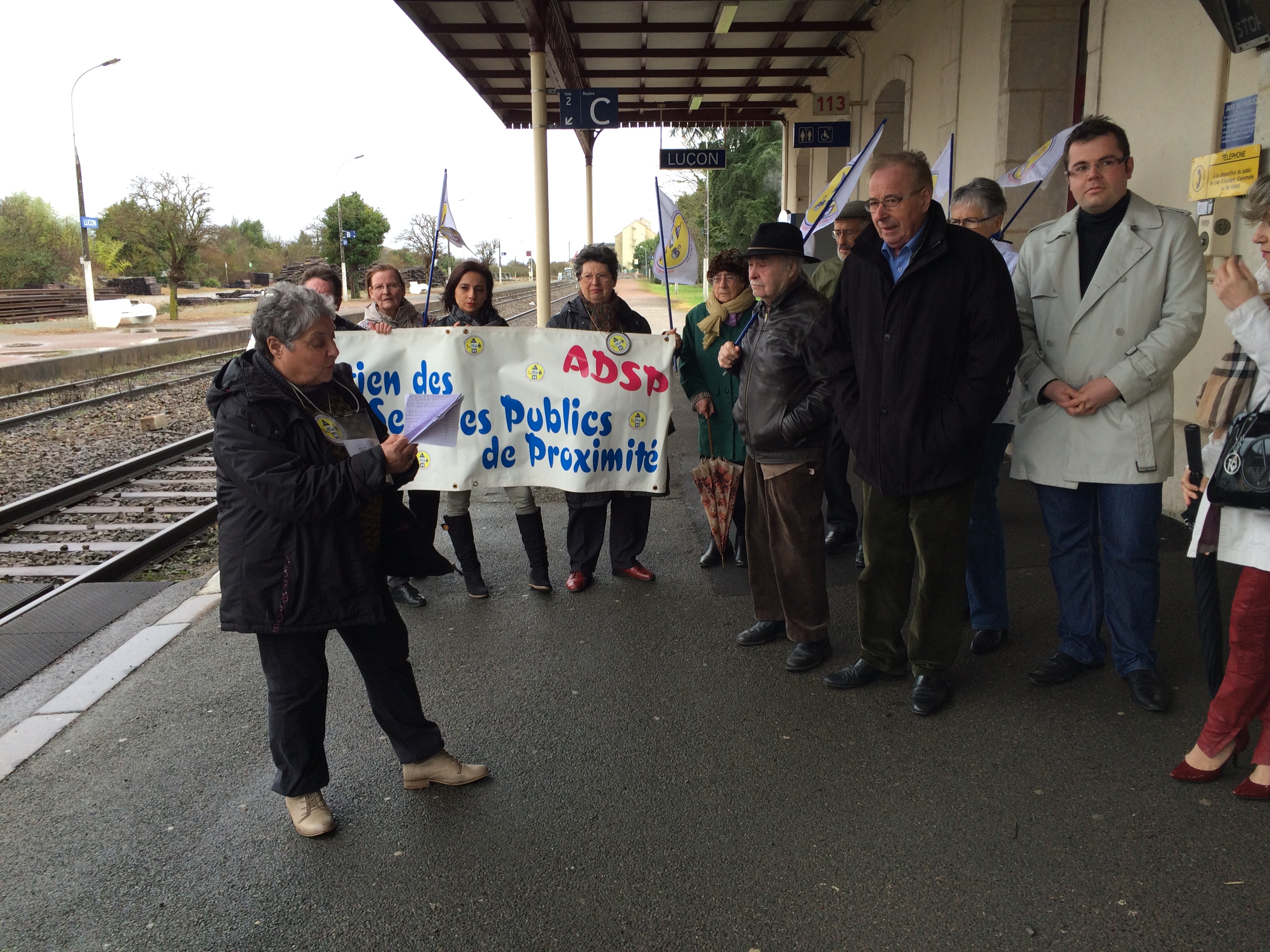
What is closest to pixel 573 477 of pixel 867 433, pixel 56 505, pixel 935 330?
pixel 867 433

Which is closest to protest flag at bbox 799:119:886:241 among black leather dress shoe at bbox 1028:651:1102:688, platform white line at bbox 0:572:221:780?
black leather dress shoe at bbox 1028:651:1102:688

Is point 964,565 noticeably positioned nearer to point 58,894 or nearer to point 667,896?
point 667,896

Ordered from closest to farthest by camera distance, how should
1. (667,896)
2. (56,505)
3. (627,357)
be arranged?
(667,896) → (627,357) → (56,505)

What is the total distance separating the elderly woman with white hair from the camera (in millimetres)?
3008

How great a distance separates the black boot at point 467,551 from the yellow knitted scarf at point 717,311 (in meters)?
1.77

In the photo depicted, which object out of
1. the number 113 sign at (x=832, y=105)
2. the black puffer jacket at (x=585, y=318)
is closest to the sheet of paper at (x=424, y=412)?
the black puffer jacket at (x=585, y=318)

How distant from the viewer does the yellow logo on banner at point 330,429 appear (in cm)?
317

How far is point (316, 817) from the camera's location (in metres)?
3.28

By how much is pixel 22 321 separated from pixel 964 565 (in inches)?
1611

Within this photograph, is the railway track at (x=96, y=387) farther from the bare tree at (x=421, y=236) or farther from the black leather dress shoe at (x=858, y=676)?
the bare tree at (x=421, y=236)

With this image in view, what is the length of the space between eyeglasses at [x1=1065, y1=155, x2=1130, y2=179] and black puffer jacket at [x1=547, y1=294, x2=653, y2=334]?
2486 mm

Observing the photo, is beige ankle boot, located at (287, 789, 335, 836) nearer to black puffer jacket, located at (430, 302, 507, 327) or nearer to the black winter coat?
the black winter coat

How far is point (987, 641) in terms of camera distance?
4.61 meters

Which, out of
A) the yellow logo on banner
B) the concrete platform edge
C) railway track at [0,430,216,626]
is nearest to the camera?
the yellow logo on banner
